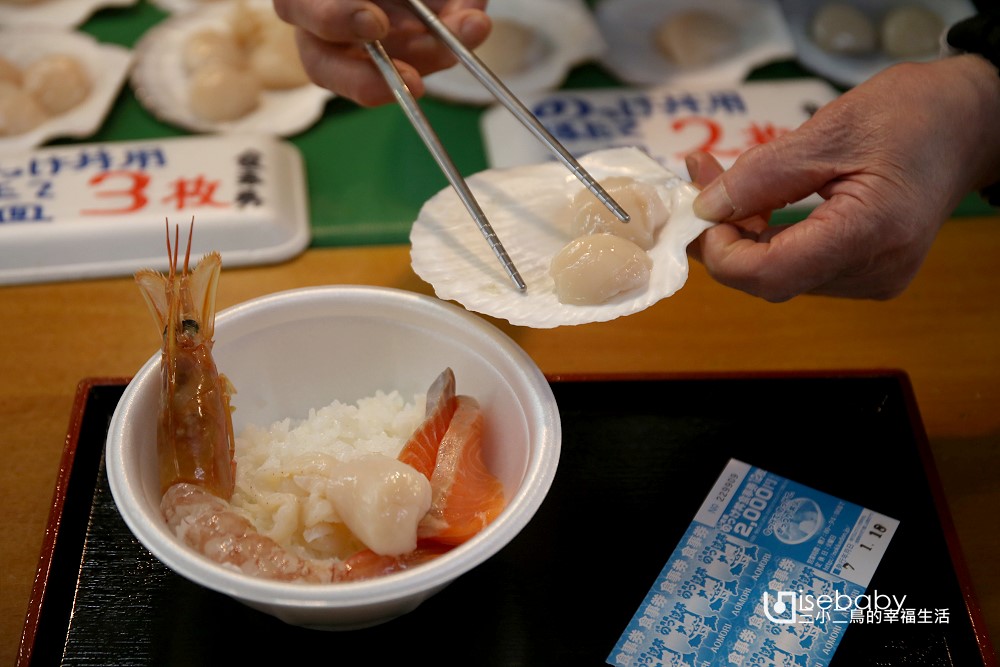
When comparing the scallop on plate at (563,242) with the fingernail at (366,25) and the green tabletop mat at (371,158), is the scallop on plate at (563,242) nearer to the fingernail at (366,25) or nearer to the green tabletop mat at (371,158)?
the fingernail at (366,25)

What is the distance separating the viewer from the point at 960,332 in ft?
5.81

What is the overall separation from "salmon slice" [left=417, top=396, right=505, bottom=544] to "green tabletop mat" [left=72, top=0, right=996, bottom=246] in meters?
0.77

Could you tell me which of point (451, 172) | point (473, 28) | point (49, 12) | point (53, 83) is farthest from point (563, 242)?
point (49, 12)

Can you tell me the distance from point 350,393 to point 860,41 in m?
1.73

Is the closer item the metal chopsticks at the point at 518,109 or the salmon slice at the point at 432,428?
the salmon slice at the point at 432,428

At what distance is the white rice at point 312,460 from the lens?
1143mm

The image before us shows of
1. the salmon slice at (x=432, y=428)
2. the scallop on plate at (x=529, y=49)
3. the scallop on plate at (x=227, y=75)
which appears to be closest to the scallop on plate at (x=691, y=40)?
the scallop on plate at (x=529, y=49)

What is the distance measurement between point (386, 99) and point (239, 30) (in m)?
0.87

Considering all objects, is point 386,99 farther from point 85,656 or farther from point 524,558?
point 85,656

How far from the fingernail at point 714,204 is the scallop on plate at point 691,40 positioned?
1.05 m

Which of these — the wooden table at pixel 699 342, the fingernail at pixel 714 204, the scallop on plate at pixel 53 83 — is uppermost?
the fingernail at pixel 714 204

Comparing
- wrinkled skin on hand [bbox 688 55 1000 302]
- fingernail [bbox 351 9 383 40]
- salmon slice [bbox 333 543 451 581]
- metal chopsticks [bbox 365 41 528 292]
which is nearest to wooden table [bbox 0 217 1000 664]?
wrinkled skin on hand [bbox 688 55 1000 302]

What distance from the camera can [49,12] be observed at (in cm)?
239

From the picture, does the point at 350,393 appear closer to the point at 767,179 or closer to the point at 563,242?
the point at 563,242
